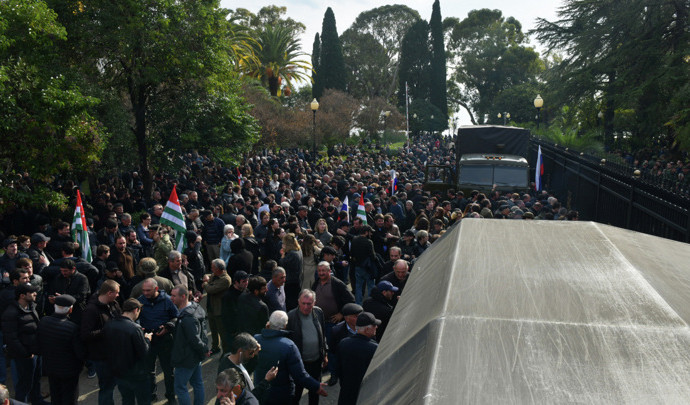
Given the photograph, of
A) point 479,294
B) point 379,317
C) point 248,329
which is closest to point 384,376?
point 479,294

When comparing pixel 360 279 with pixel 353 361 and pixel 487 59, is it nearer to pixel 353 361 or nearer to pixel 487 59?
pixel 353 361

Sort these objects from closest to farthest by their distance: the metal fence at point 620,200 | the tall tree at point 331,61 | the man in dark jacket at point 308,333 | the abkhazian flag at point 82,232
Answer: the man in dark jacket at point 308,333 → the metal fence at point 620,200 → the abkhazian flag at point 82,232 → the tall tree at point 331,61

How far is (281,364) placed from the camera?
18.1 ft

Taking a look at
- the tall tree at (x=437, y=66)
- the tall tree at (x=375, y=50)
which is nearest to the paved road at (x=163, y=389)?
the tall tree at (x=437, y=66)

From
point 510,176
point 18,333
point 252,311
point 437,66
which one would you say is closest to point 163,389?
point 252,311

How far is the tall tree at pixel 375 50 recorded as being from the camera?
79438mm

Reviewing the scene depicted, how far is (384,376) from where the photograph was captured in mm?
3053

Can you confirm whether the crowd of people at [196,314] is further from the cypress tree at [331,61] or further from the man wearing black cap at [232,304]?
the cypress tree at [331,61]

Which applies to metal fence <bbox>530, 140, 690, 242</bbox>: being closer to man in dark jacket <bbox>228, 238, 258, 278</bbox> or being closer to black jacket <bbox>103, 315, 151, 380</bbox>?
man in dark jacket <bbox>228, 238, 258, 278</bbox>

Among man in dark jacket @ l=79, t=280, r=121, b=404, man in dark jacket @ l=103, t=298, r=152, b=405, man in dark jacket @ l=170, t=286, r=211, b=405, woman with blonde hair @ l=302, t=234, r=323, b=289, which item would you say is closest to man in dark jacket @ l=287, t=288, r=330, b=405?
man in dark jacket @ l=170, t=286, r=211, b=405

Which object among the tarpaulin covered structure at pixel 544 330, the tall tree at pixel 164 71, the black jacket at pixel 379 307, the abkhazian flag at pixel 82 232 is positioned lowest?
the black jacket at pixel 379 307

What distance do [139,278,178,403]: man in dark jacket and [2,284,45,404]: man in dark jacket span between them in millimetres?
1247

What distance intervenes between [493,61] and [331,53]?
26154 millimetres

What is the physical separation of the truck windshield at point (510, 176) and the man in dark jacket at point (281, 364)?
14.0m
